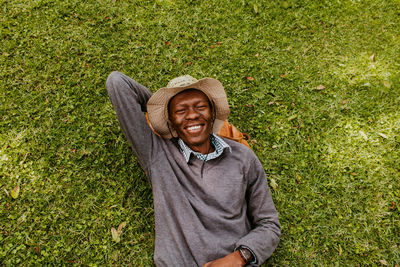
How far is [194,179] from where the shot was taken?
114 inches

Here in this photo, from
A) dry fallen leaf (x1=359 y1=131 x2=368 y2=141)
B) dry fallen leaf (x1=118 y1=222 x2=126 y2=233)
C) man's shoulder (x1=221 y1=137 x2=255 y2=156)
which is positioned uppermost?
man's shoulder (x1=221 y1=137 x2=255 y2=156)

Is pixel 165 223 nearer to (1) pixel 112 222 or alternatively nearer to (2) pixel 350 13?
(1) pixel 112 222

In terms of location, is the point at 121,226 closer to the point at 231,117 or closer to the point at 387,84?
the point at 231,117

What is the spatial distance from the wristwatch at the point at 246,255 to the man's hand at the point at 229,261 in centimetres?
3

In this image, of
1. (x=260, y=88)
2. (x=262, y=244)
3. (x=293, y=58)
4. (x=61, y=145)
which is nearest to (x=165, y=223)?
(x=262, y=244)

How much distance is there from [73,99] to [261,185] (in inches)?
138

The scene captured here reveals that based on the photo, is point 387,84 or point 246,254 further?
point 387,84

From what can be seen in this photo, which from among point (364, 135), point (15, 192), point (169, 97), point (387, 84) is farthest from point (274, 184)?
point (15, 192)

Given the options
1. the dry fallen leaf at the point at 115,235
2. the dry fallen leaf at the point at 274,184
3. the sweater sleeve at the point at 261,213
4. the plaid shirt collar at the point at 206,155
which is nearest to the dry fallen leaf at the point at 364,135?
the dry fallen leaf at the point at 274,184

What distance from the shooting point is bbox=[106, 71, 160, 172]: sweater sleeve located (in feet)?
9.07

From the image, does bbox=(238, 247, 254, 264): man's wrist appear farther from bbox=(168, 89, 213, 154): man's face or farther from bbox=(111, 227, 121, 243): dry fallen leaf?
bbox=(111, 227, 121, 243): dry fallen leaf

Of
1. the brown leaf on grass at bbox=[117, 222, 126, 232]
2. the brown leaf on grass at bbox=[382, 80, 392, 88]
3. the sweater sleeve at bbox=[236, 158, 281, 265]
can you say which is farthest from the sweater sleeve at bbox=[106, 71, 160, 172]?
the brown leaf on grass at bbox=[382, 80, 392, 88]

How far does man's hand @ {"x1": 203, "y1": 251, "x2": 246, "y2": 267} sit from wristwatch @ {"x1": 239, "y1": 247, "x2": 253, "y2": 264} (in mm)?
32

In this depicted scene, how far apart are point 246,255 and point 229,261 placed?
21 cm
